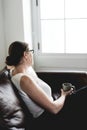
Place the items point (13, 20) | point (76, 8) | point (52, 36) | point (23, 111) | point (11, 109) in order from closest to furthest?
point (11, 109) < point (23, 111) < point (13, 20) < point (76, 8) < point (52, 36)

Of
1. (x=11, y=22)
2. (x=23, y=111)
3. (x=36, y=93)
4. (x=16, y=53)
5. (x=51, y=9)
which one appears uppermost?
(x=51, y=9)

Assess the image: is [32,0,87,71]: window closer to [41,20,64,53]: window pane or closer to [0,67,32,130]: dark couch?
[41,20,64,53]: window pane

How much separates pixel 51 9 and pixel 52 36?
34cm

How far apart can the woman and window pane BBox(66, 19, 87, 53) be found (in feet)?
3.74

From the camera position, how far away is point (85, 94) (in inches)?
72.4

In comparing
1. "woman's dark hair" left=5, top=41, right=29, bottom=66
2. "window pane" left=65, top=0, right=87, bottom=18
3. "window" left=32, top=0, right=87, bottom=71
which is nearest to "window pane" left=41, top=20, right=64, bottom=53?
"window" left=32, top=0, right=87, bottom=71

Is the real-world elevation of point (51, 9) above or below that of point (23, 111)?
above

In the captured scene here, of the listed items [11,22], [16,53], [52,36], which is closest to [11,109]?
[16,53]

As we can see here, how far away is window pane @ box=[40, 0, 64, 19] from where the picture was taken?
2881 mm

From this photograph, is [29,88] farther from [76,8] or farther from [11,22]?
[76,8]

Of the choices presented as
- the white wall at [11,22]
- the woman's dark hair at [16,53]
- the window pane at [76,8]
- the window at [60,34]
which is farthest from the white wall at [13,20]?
the woman's dark hair at [16,53]

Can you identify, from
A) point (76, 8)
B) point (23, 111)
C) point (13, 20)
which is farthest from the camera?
point (76, 8)

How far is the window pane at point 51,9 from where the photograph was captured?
9.45ft

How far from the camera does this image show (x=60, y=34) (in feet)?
9.68
